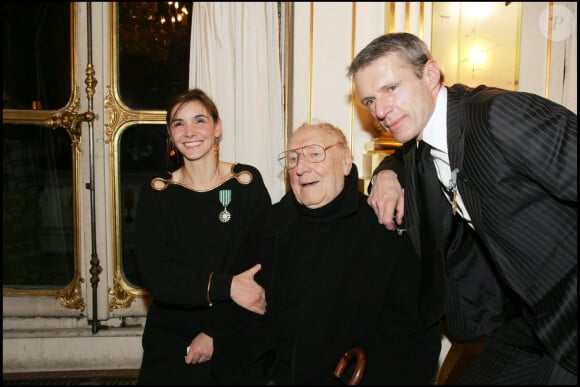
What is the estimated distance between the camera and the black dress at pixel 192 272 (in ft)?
6.97

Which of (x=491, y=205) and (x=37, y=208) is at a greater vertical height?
(x=491, y=205)

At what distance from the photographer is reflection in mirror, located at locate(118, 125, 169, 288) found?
11.6 ft

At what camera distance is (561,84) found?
2.98 metres

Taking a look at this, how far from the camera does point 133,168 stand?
11.7 feet

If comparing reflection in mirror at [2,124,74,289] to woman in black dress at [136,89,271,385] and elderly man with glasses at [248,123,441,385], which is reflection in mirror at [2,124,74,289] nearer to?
woman in black dress at [136,89,271,385]

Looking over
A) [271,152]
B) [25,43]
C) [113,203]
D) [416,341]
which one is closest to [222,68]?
[271,152]

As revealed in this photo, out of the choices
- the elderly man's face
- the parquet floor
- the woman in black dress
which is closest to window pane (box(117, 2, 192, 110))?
the woman in black dress

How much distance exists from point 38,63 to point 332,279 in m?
2.94

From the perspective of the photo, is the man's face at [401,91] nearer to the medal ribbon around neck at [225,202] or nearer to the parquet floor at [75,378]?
the medal ribbon around neck at [225,202]

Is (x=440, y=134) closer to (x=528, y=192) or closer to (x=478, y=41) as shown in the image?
(x=528, y=192)

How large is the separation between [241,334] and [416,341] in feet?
2.65

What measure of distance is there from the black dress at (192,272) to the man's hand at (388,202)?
2.13ft

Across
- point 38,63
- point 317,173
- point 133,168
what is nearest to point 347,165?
point 317,173

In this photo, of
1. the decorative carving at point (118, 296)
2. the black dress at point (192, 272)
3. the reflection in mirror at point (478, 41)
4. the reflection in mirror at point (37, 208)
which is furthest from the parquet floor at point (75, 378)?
the reflection in mirror at point (478, 41)
